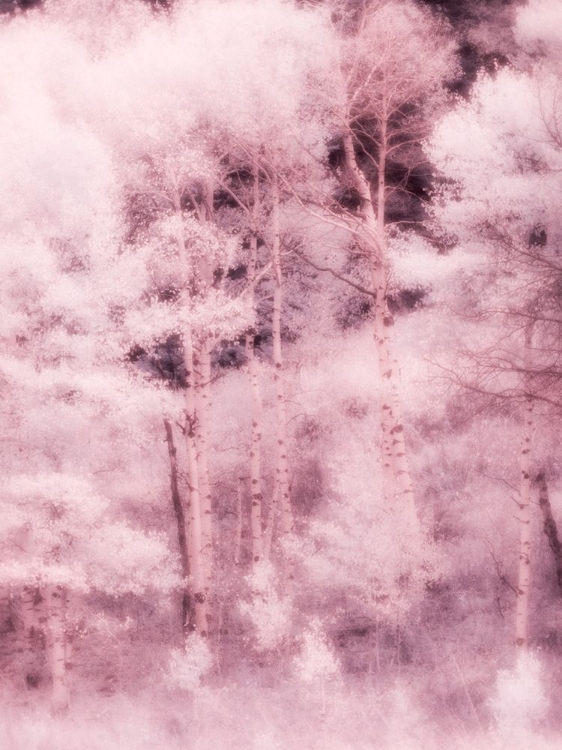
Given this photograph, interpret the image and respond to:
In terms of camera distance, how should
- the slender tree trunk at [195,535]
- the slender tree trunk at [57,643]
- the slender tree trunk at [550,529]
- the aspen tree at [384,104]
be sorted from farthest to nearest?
the slender tree trunk at [550,529] < the aspen tree at [384,104] < the slender tree trunk at [195,535] < the slender tree trunk at [57,643]

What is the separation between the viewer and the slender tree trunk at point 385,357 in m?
10.6

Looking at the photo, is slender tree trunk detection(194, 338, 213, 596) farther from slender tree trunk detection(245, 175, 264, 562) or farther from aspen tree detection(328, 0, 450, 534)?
aspen tree detection(328, 0, 450, 534)

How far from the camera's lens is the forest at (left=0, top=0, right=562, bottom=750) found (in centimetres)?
927

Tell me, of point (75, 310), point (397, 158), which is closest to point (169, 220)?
point (75, 310)

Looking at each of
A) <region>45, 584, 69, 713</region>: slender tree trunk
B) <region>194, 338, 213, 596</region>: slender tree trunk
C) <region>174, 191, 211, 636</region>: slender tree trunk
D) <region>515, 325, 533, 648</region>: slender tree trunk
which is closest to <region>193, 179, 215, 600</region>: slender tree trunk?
<region>194, 338, 213, 596</region>: slender tree trunk

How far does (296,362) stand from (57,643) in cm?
790

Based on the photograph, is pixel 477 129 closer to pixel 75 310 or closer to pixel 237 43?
pixel 237 43

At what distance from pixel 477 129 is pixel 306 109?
365cm

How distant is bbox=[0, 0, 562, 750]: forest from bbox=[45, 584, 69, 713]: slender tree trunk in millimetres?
52

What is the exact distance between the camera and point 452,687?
9.45 meters

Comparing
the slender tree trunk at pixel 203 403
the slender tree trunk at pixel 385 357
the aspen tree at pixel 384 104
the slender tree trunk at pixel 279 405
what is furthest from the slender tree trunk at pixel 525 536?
the slender tree trunk at pixel 203 403

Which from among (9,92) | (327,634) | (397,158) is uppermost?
(9,92)

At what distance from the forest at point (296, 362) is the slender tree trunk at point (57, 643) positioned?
0.17ft

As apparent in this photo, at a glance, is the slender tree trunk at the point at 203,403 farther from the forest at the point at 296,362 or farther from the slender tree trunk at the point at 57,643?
the slender tree trunk at the point at 57,643
